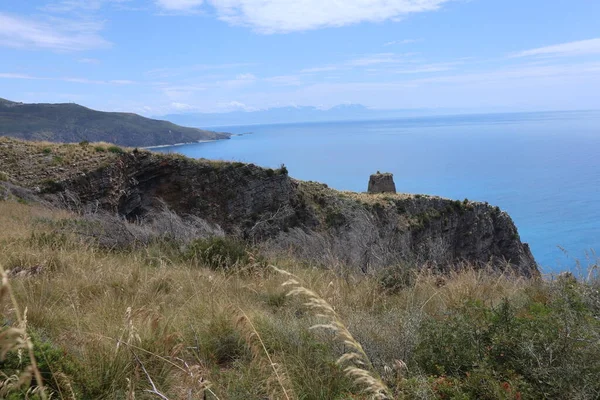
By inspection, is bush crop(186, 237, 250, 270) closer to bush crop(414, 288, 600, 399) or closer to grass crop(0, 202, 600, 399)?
grass crop(0, 202, 600, 399)

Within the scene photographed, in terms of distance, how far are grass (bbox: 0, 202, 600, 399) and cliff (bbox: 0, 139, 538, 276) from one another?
45.6 ft

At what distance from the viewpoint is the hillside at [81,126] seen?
132 m

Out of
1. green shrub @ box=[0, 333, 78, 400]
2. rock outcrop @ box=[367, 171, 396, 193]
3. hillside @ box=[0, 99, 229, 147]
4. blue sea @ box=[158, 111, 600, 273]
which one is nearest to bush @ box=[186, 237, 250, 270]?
green shrub @ box=[0, 333, 78, 400]

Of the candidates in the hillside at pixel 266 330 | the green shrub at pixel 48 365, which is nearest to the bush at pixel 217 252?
the hillside at pixel 266 330

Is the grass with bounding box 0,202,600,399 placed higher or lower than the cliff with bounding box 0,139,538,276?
higher

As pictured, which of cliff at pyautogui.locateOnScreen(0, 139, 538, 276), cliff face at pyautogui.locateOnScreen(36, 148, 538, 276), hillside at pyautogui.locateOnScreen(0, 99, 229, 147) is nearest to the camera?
cliff at pyautogui.locateOnScreen(0, 139, 538, 276)

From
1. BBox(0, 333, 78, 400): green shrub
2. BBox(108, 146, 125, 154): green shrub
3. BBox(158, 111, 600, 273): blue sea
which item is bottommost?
BBox(158, 111, 600, 273): blue sea

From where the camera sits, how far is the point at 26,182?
21.4 meters

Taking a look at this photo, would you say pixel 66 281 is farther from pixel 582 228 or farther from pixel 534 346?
pixel 582 228

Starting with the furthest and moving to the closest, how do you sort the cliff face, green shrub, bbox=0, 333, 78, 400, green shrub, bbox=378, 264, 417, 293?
the cliff face → green shrub, bbox=378, 264, 417, 293 → green shrub, bbox=0, 333, 78, 400

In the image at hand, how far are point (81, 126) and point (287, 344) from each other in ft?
548

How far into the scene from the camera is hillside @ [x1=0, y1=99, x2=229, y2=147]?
13150 centimetres

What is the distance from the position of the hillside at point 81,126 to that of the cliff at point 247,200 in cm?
10613

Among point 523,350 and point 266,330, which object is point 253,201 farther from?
point 523,350
